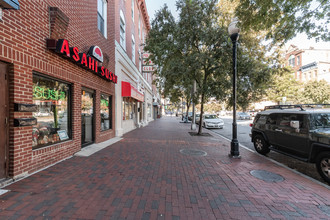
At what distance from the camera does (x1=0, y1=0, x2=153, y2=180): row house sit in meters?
3.61

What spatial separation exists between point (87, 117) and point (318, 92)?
35.3 meters

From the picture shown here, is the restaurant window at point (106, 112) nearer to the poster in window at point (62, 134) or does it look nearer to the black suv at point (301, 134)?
the poster in window at point (62, 134)

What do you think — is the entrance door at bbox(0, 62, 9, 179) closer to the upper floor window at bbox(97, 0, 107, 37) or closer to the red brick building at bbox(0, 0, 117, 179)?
the red brick building at bbox(0, 0, 117, 179)

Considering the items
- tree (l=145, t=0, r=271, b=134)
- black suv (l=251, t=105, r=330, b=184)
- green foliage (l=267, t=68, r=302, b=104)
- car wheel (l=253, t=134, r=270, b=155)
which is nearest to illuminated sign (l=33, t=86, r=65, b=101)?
tree (l=145, t=0, r=271, b=134)

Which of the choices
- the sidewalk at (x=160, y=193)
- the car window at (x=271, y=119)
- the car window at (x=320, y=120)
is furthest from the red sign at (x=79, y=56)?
the car window at (x=320, y=120)

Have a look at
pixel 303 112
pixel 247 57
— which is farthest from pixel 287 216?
pixel 247 57

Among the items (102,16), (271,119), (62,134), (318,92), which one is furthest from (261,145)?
(318,92)

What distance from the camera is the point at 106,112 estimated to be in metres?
9.20

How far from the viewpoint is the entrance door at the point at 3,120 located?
3.49 metres

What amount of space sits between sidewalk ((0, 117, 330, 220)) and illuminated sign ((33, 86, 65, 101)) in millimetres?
2039

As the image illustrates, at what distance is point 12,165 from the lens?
11.9ft

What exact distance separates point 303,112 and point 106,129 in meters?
8.52

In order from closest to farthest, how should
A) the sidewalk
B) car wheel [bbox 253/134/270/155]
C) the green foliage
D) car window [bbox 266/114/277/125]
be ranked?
the sidewalk, car window [bbox 266/114/277/125], car wheel [bbox 253/134/270/155], the green foliage

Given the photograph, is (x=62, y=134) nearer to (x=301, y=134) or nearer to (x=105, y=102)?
(x=105, y=102)
